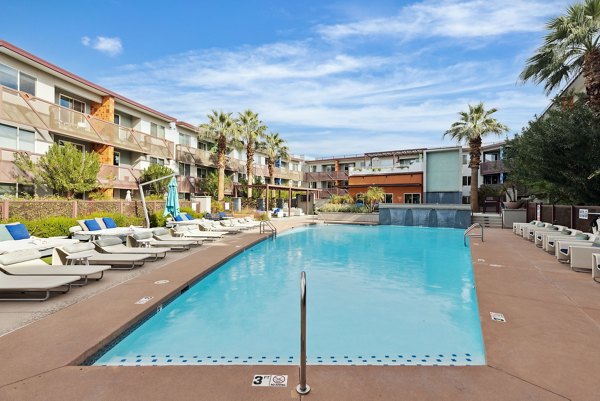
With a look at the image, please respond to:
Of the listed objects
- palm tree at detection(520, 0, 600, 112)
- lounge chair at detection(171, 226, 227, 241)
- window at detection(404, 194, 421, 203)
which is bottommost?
lounge chair at detection(171, 226, 227, 241)

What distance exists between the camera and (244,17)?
15.2 metres

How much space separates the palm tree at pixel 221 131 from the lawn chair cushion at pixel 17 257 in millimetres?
23005

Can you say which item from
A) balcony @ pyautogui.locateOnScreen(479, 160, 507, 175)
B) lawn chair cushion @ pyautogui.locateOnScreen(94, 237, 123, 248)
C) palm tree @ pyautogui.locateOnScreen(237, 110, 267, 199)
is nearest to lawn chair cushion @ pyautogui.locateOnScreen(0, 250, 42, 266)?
lawn chair cushion @ pyautogui.locateOnScreen(94, 237, 123, 248)

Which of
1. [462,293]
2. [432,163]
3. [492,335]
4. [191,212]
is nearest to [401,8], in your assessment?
[462,293]

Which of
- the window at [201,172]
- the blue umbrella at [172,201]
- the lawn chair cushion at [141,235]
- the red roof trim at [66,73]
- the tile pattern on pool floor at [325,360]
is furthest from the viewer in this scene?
the window at [201,172]

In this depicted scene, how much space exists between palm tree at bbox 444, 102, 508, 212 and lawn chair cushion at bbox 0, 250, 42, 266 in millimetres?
31186

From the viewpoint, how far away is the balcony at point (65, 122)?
1546cm

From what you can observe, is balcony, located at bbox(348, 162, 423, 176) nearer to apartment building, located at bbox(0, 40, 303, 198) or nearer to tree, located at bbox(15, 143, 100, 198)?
apartment building, located at bbox(0, 40, 303, 198)

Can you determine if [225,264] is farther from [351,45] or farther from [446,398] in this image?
[351,45]

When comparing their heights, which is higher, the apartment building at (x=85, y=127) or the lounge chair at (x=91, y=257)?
the apartment building at (x=85, y=127)

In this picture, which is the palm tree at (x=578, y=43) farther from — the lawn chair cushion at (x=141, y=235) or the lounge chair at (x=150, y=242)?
the lawn chair cushion at (x=141, y=235)

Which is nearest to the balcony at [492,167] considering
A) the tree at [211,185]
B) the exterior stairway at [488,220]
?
the exterior stairway at [488,220]

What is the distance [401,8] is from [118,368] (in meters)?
14.6

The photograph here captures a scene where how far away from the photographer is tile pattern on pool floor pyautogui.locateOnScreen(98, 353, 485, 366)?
191 inches
